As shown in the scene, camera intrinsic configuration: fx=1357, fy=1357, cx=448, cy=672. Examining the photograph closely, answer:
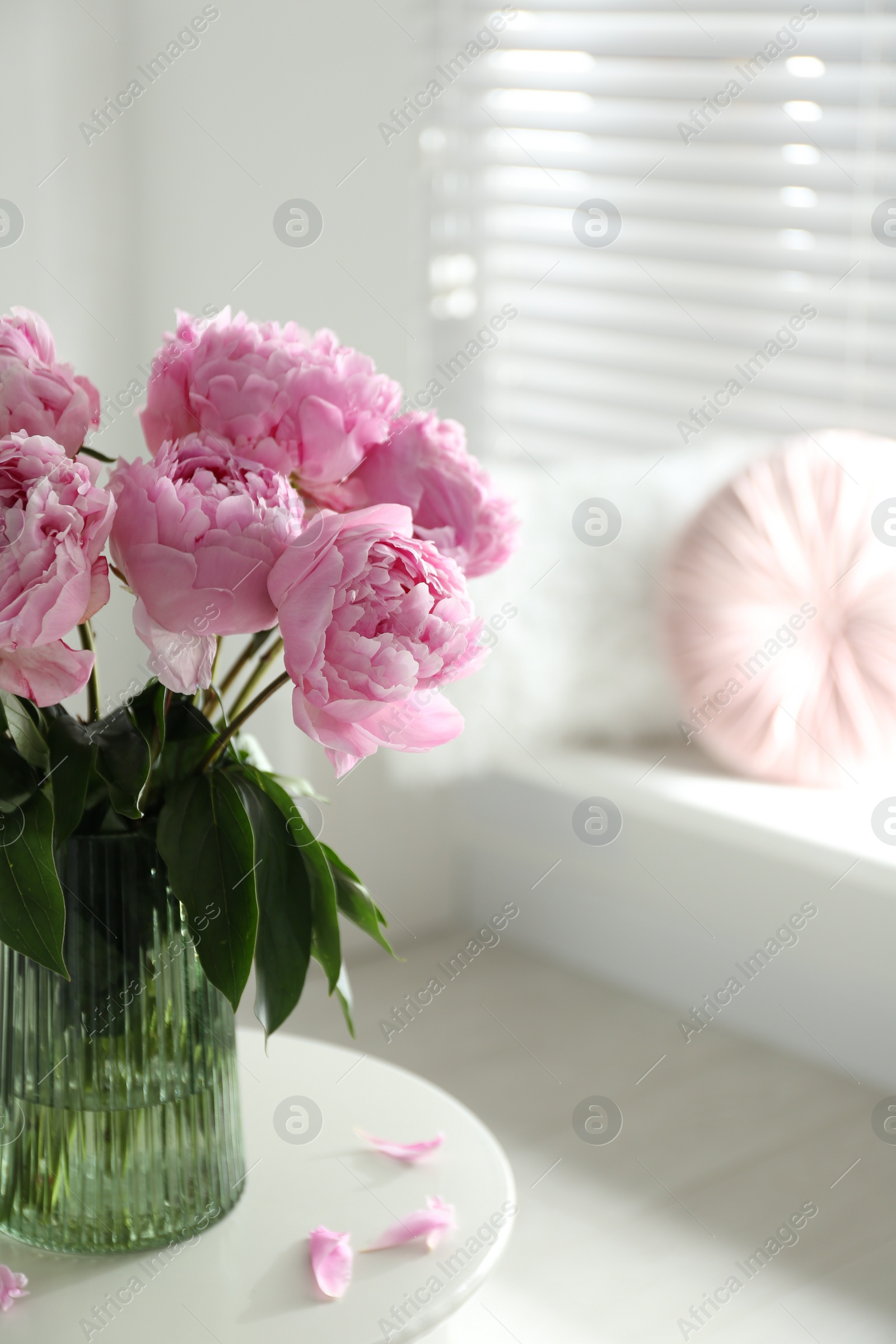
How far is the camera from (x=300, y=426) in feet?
2.12

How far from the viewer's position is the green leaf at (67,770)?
68 cm

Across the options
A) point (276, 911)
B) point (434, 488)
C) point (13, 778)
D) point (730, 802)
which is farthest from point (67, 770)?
point (730, 802)

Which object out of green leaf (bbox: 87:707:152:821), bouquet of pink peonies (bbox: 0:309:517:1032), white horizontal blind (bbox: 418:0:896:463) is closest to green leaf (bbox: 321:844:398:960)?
bouquet of pink peonies (bbox: 0:309:517:1032)

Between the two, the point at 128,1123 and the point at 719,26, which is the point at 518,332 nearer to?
the point at 719,26

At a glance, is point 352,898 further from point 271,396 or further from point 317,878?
point 271,396

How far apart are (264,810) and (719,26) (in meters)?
1.05

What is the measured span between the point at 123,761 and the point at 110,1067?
168 millimetres

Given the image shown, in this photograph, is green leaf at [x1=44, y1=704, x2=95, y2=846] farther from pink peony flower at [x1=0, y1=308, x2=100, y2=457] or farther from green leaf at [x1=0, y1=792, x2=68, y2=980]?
pink peony flower at [x1=0, y1=308, x2=100, y2=457]

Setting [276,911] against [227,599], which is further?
[276,911]

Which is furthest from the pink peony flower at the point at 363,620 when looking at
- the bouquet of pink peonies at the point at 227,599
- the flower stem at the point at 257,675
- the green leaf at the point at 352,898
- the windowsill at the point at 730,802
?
the windowsill at the point at 730,802

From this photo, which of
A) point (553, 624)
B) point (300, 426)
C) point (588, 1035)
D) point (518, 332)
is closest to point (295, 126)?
point (518, 332)

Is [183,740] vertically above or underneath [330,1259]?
above

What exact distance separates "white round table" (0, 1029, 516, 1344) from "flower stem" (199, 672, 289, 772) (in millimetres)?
281

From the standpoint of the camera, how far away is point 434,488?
703 mm
